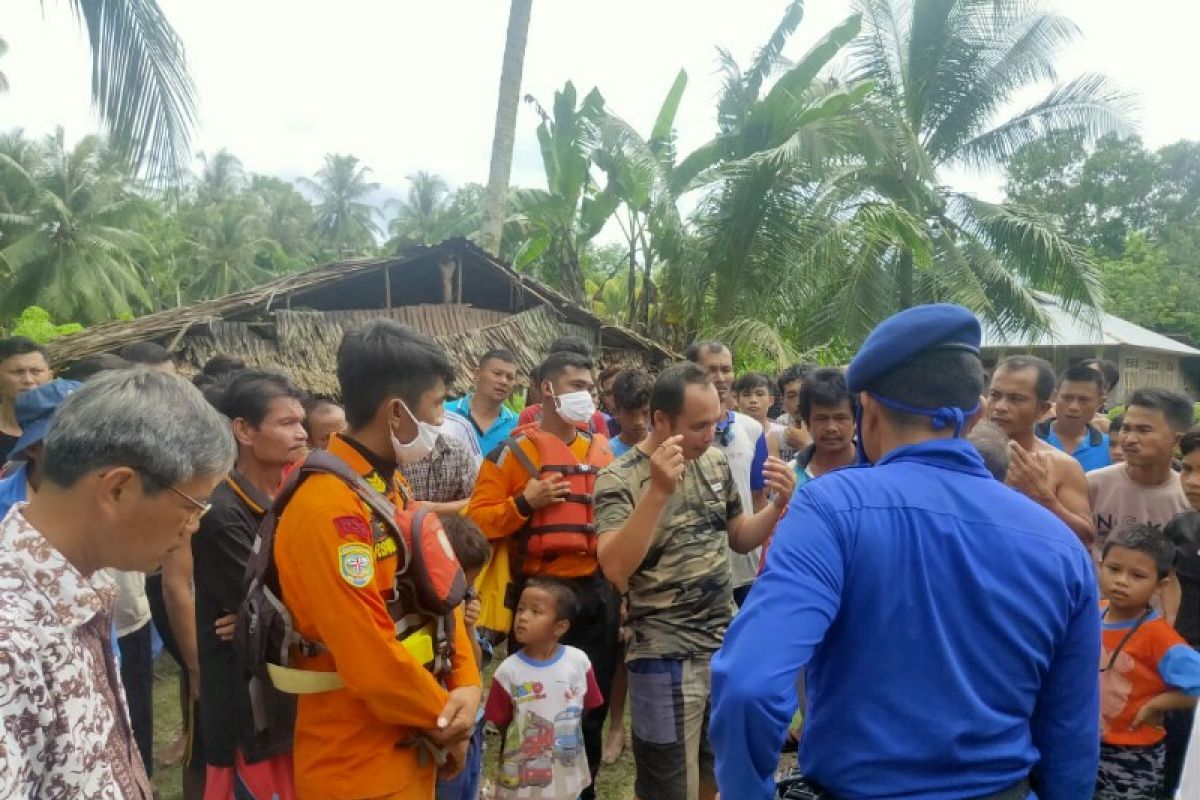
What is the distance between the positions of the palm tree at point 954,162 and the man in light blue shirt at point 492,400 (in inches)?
432

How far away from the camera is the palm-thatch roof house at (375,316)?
894cm

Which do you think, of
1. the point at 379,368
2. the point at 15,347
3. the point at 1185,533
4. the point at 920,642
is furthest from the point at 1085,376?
the point at 15,347

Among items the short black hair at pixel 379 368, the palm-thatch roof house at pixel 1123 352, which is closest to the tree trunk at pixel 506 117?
the short black hair at pixel 379 368

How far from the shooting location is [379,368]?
7.66 ft

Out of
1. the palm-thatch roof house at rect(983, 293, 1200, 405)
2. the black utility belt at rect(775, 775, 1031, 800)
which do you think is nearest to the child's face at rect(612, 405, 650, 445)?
the black utility belt at rect(775, 775, 1031, 800)

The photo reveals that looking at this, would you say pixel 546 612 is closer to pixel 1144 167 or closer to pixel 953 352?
pixel 953 352

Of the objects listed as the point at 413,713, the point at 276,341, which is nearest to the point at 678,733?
the point at 413,713

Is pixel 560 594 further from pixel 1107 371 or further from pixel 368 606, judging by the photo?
pixel 1107 371

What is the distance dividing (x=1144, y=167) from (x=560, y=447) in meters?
39.9

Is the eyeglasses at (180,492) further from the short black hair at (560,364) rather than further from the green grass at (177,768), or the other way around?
the green grass at (177,768)

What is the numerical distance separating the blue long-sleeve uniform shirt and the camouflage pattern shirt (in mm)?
1472

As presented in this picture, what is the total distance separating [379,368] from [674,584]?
1520 millimetres

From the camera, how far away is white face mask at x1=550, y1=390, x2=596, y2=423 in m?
3.98

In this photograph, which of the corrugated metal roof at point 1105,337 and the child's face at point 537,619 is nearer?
the child's face at point 537,619
